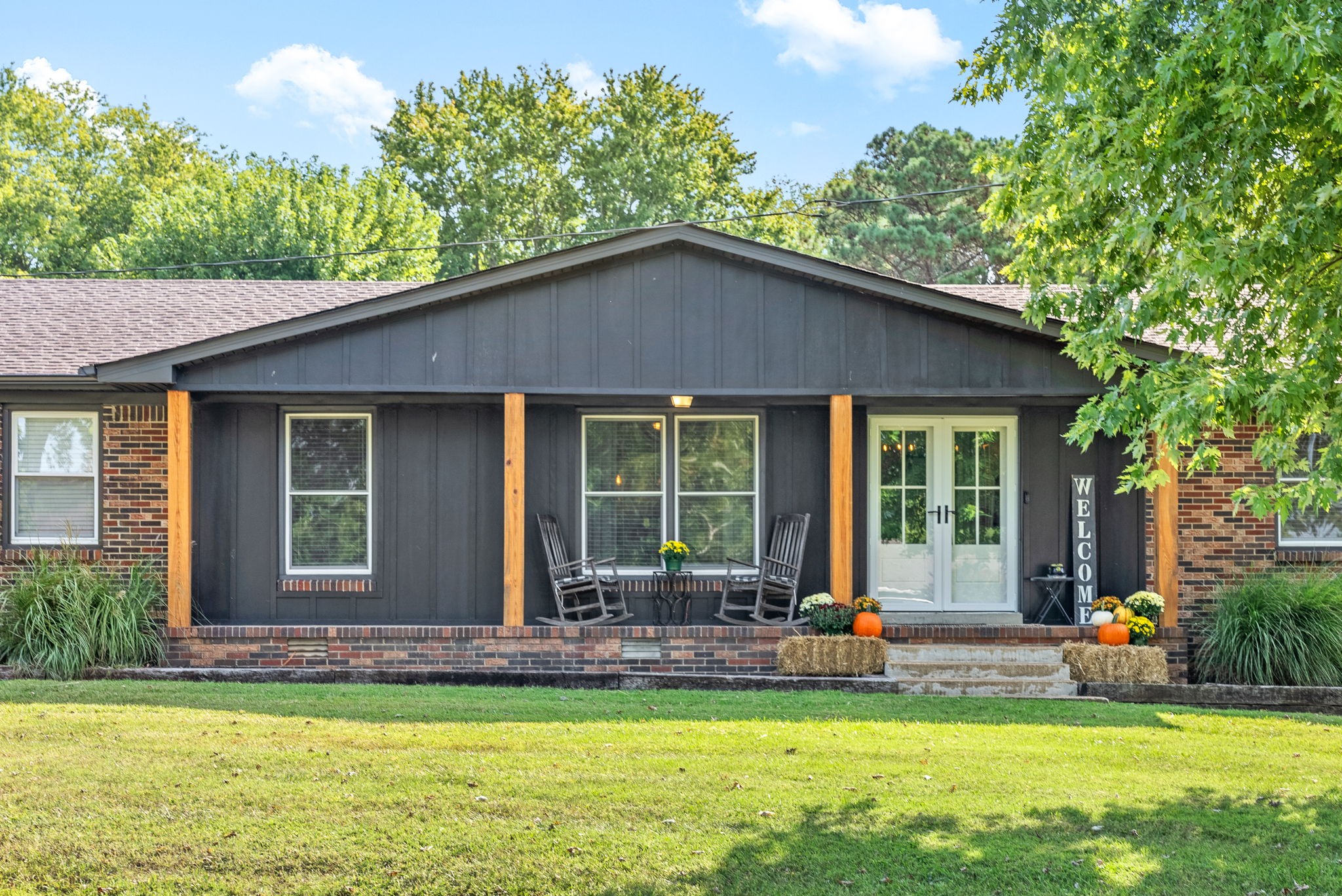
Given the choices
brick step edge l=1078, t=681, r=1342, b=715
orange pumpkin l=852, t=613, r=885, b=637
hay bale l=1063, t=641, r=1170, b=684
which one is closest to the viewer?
brick step edge l=1078, t=681, r=1342, b=715

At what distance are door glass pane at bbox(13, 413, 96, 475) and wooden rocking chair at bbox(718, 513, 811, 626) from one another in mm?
6296

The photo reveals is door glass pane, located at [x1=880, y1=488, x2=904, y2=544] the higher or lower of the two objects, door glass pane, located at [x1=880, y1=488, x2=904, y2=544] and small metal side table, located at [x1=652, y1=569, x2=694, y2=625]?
the higher

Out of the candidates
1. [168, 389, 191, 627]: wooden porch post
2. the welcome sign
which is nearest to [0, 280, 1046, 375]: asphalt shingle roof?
[168, 389, 191, 627]: wooden porch post

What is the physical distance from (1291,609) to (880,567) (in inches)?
144

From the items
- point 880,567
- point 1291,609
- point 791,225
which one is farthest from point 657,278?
point 791,225

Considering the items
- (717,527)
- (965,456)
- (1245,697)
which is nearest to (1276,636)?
(1245,697)

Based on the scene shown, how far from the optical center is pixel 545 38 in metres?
35.7

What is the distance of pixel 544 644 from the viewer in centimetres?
1008

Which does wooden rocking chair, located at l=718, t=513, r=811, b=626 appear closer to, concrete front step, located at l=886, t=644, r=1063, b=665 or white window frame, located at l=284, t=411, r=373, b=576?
concrete front step, located at l=886, t=644, r=1063, b=665

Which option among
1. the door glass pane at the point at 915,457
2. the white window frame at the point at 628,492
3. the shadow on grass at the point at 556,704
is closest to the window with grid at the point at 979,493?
the door glass pane at the point at 915,457

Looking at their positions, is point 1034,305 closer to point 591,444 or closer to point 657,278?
point 657,278

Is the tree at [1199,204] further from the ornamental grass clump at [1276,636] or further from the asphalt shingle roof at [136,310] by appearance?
the ornamental grass clump at [1276,636]

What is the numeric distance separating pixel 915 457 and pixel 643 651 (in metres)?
3.49

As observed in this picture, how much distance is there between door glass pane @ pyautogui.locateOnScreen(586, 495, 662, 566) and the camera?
11.2 metres
